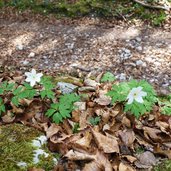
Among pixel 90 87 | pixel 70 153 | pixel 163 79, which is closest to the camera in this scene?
pixel 70 153

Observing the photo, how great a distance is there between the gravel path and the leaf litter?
0.85m

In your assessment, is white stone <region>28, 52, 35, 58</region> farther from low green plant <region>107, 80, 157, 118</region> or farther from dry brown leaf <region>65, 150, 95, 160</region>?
dry brown leaf <region>65, 150, 95, 160</region>

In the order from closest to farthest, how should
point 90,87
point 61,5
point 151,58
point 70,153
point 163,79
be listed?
point 70,153 < point 90,87 < point 163,79 < point 151,58 < point 61,5

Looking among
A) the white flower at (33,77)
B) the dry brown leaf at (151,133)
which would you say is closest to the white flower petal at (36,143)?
the white flower at (33,77)

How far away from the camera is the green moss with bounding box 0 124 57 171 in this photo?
2.88 m

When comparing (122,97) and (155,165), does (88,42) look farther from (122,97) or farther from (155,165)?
(155,165)

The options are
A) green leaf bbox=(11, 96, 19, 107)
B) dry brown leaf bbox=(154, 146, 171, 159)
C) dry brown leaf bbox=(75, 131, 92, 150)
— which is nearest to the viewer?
dry brown leaf bbox=(75, 131, 92, 150)

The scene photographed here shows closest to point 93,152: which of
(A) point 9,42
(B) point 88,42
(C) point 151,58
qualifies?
(C) point 151,58

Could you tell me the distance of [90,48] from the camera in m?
5.07

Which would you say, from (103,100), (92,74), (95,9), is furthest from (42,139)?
(95,9)

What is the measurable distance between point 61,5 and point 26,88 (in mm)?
2745

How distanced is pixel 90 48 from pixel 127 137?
77.5 inches

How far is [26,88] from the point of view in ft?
11.6

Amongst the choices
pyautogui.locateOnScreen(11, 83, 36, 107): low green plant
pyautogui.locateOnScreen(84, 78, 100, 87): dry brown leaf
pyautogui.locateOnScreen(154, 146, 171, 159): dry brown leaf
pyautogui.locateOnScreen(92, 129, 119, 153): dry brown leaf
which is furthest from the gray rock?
pyautogui.locateOnScreen(154, 146, 171, 159): dry brown leaf
